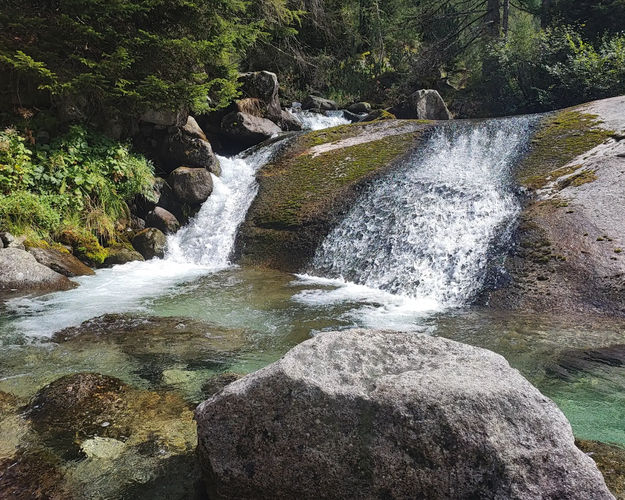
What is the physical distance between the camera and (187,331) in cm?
562

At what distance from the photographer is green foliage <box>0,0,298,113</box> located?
923 centimetres

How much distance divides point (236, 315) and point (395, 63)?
2046 centimetres

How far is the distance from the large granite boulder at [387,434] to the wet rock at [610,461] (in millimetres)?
710

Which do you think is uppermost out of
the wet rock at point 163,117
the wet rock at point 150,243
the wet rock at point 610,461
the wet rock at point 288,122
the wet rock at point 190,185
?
the wet rock at point 288,122

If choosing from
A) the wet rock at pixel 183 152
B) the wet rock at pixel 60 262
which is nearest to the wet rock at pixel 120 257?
the wet rock at pixel 60 262

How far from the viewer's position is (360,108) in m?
20.1

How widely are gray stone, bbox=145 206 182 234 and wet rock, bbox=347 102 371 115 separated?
38.5ft

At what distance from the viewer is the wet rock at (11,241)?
7.99 metres

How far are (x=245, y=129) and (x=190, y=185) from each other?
3.70m

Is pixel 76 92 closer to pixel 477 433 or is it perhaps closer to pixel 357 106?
pixel 477 433

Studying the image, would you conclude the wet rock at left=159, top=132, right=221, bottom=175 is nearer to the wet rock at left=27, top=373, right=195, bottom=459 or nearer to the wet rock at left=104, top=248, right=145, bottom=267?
the wet rock at left=104, top=248, right=145, bottom=267

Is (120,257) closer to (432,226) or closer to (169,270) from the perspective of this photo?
(169,270)

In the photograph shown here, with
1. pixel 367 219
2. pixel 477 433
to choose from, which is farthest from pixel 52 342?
pixel 367 219

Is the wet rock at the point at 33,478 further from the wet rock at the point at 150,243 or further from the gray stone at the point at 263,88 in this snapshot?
the gray stone at the point at 263,88
